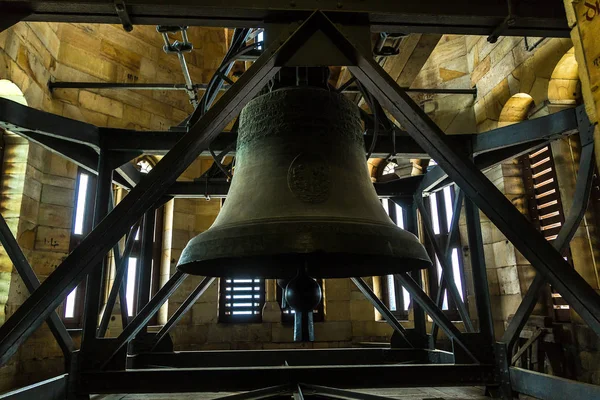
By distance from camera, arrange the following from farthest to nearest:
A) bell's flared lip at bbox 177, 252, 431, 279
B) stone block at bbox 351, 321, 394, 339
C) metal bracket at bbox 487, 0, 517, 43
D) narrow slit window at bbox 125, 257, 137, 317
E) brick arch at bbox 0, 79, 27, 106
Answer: stone block at bbox 351, 321, 394, 339
narrow slit window at bbox 125, 257, 137, 317
brick arch at bbox 0, 79, 27, 106
bell's flared lip at bbox 177, 252, 431, 279
metal bracket at bbox 487, 0, 517, 43

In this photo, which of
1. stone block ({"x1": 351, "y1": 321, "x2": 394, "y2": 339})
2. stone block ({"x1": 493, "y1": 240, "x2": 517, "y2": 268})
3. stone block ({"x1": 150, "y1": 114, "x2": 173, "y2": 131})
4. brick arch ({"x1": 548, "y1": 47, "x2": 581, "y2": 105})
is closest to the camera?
brick arch ({"x1": 548, "y1": 47, "x2": 581, "y2": 105})

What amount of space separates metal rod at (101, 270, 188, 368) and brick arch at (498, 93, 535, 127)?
4.09 metres

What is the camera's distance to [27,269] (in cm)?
238

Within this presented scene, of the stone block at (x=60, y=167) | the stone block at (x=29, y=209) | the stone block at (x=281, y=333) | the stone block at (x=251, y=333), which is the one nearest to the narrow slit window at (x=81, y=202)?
the stone block at (x=60, y=167)

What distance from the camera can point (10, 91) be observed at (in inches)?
184

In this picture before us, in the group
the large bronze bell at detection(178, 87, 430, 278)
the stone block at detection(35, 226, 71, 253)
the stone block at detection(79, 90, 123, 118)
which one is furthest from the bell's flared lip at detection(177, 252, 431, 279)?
the stone block at detection(79, 90, 123, 118)

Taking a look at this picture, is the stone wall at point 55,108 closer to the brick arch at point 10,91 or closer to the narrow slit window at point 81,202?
the brick arch at point 10,91

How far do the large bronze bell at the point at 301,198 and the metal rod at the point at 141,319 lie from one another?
28.2 inches

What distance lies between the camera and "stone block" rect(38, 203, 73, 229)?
5051 mm

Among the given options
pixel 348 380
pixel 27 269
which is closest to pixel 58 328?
pixel 27 269

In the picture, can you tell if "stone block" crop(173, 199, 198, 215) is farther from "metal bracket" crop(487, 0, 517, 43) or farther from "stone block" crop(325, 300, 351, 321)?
"metal bracket" crop(487, 0, 517, 43)

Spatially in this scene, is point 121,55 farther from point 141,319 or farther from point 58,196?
point 141,319

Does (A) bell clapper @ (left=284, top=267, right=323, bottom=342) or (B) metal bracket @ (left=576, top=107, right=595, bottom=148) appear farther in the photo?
(B) metal bracket @ (left=576, top=107, right=595, bottom=148)

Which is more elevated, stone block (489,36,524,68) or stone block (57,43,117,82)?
stone block (57,43,117,82)
